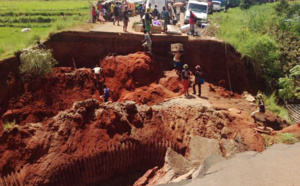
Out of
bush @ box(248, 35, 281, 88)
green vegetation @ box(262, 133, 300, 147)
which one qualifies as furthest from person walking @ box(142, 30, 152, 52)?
green vegetation @ box(262, 133, 300, 147)

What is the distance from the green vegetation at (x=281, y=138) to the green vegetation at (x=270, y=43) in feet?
10.9

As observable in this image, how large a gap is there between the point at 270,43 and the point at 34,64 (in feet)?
35.2

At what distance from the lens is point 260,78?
48.1 ft

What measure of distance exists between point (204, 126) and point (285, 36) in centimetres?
1040

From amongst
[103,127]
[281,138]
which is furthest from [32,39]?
[281,138]

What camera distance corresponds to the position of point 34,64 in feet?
38.3

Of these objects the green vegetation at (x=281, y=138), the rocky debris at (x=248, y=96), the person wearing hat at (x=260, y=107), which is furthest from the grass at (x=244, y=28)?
the green vegetation at (x=281, y=138)

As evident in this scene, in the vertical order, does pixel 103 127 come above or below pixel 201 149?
above

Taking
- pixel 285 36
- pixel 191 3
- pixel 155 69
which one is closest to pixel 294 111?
pixel 285 36

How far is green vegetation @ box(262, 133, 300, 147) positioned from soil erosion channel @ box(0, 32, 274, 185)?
0.90 feet

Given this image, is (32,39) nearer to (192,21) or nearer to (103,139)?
(103,139)

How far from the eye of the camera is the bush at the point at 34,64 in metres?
11.7

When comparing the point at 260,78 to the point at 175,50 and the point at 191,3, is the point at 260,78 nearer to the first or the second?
the point at 175,50

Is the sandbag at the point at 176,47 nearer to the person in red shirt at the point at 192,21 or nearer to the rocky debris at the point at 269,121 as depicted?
the person in red shirt at the point at 192,21
